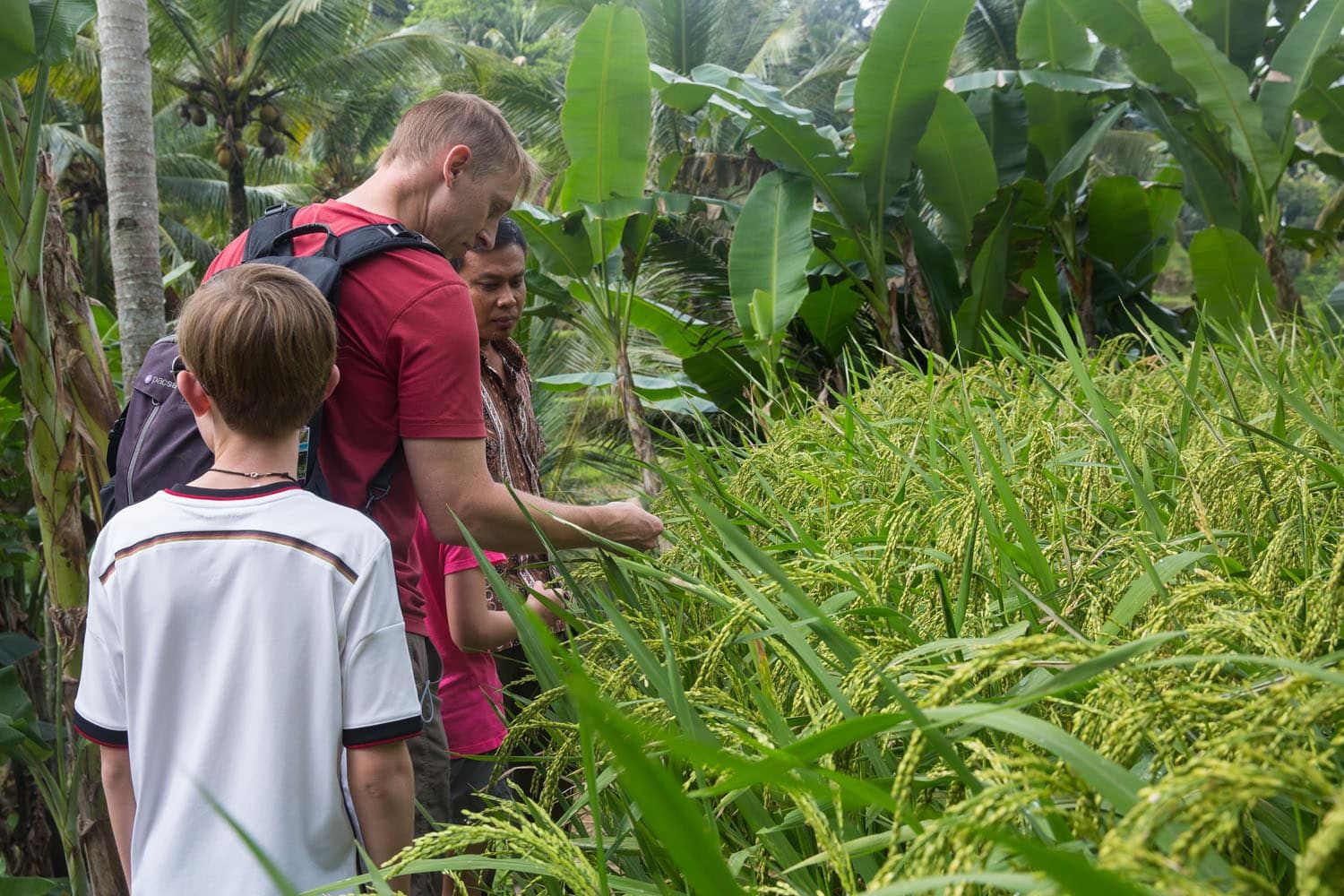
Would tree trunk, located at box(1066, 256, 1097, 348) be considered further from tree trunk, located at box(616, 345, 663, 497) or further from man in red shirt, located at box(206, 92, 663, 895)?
man in red shirt, located at box(206, 92, 663, 895)

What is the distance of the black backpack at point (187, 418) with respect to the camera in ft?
5.95

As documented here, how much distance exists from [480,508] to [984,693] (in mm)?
1038

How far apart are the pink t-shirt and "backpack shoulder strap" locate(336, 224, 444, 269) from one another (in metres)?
0.70

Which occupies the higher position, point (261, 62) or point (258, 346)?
point (261, 62)

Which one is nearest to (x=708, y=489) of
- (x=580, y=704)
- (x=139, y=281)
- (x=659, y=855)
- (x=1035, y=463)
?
(x=1035, y=463)

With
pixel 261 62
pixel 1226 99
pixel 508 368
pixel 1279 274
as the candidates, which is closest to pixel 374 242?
pixel 508 368

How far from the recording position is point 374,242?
1878 mm

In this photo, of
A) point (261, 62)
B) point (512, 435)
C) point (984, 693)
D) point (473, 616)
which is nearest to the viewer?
point (984, 693)

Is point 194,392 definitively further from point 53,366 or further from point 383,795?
point 53,366

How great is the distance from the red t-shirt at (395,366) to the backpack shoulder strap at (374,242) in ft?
0.05

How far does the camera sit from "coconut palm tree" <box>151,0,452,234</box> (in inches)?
752

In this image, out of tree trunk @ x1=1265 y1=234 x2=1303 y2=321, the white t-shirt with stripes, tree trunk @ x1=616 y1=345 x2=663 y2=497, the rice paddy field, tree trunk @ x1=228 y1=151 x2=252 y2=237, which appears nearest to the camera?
the rice paddy field

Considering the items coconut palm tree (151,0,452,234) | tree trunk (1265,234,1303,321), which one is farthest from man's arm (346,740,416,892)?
coconut palm tree (151,0,452,234)

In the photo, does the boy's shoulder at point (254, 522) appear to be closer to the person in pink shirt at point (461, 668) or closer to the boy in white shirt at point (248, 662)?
the boy in white shirt at point (248, 662)
